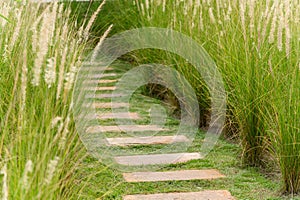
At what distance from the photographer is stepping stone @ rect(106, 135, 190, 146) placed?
468 centimetres

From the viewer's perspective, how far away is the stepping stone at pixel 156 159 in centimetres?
420

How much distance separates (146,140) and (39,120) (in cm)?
207

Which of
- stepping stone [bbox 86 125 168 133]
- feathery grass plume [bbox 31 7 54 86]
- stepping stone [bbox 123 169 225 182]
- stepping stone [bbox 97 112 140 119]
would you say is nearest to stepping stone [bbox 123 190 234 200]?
stepping stone [bbox 123 169 225 182]

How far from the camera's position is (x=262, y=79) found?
400 centimetres

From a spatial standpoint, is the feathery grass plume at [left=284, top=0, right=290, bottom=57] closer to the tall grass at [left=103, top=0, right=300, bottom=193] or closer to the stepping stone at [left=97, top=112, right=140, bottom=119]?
the tall grass at [left=103, top=0, right=300, bottom=193]

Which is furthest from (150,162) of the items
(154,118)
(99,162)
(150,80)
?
(150,80)

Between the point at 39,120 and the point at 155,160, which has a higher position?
the point at 39,120

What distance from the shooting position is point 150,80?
6.40m

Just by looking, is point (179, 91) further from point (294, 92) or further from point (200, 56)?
point (294, 92)

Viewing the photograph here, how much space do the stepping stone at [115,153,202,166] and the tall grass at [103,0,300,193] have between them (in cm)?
41

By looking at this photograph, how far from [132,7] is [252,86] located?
3.59 meters

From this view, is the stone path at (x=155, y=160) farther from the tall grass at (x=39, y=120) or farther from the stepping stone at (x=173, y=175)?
the tall grass at (x=39, y=120)

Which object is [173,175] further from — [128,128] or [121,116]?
[121,116]

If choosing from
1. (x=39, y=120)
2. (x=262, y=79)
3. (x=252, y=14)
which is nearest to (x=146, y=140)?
(x=262, y=79)
